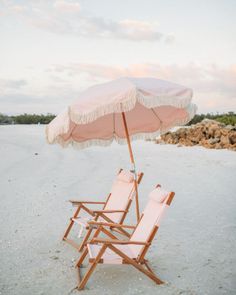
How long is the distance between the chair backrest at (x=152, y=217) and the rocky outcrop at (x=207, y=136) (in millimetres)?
11259

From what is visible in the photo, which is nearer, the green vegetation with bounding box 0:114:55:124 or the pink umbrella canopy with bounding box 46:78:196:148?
the pink umbrella canopy with bounding box 46:78:196:148

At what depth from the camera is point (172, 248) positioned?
19.5 ft

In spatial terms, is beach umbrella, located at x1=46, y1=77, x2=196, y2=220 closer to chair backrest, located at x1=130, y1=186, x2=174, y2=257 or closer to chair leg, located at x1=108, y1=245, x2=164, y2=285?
chair backrest, located at x1=130, y1=186, x2=174, y2=257

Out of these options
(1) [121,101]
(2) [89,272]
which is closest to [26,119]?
(1) [121,101]

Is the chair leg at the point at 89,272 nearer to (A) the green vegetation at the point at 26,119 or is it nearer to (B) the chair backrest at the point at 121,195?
(B) the chair backrest at the point at 121,195

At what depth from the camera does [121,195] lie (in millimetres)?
6246

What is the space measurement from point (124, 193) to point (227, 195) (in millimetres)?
3791

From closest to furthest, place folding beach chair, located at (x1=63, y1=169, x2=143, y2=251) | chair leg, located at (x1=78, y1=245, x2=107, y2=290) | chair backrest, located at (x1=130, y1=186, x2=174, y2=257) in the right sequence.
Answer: chair leg, located at (x1=78, y1=245, x2=107, y2=290)
chair backrest, located at (x1=130, y1=186, x2=174, y2=257)
folding beach chair, located at (x1=63, y1=169, x2=143, y2=251)

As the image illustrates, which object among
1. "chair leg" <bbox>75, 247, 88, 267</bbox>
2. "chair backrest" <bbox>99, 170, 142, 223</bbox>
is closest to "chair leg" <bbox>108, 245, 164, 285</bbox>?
"chair leg" <bbox>75, 247, 88, 267</bbox>

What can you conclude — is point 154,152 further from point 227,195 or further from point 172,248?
point 172,248

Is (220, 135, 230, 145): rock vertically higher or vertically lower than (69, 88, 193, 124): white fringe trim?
lower

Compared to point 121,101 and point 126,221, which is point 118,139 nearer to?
point 126,221

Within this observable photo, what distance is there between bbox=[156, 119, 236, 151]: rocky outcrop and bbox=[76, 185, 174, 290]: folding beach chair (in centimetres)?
1132

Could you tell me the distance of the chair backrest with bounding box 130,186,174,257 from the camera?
473 centimetres
